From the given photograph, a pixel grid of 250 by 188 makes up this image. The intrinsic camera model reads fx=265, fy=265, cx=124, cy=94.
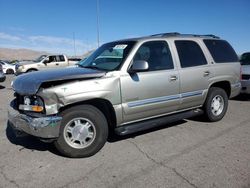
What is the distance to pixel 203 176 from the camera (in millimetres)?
3432

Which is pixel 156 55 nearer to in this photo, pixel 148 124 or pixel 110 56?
pixel 110 56

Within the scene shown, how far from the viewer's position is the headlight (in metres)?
3.75

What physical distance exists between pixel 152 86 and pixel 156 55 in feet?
2.14

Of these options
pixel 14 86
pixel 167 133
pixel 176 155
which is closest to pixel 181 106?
pixel 167 133

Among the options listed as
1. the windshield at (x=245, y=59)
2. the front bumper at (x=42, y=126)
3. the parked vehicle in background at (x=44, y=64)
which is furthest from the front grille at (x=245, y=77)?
the parked vehicle in background at (x=44, y=64)

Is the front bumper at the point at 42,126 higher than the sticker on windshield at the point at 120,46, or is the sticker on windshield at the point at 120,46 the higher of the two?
the sticker on windshield at the point at 120,46

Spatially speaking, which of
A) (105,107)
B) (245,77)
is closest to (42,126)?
(105,107)

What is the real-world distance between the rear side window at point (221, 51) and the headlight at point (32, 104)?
3864 mm

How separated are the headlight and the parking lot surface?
0.79 metres

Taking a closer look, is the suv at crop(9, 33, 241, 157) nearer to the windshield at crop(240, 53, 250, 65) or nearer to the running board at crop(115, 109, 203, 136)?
the running board at crop(115, 109, 203, 136)

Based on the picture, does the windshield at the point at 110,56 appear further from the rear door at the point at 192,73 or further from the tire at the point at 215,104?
the tire at the point at 215,104

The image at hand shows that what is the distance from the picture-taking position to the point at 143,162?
388 cm

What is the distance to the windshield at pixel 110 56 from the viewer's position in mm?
4539

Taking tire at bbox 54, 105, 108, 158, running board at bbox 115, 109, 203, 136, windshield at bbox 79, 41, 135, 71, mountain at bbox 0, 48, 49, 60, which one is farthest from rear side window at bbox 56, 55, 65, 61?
mountain at bbox 0, 48, 49, 60
